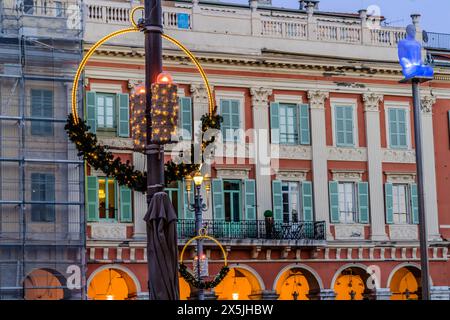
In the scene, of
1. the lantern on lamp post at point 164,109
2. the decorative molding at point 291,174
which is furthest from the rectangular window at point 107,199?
the lantern on lamp post at point 164,109

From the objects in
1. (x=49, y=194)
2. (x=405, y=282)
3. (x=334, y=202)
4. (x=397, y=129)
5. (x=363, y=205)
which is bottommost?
(x=405, y=282)

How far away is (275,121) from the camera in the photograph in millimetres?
44000

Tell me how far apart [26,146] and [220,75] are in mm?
8342

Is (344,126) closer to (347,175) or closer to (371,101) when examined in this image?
(371,101)

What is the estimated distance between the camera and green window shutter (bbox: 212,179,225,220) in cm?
4256

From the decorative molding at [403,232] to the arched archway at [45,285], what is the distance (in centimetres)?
1358

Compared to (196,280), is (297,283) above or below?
below

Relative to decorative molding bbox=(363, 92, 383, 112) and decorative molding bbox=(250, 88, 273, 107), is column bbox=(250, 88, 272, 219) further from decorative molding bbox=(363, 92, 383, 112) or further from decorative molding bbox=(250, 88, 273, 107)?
decorative molding bbox=(363, 92, 383, 112)

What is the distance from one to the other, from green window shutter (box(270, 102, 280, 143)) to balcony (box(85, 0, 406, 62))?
6.87ft

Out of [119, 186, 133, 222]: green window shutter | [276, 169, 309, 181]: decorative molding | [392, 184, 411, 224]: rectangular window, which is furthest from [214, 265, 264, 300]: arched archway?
[392, 184, 411, 224]: rectangular window

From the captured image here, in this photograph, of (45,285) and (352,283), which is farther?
(352,283)

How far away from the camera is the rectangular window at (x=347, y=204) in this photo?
4455 centimetres

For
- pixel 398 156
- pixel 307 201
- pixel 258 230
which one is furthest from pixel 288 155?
pixel 398 156

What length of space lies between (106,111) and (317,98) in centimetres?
848
